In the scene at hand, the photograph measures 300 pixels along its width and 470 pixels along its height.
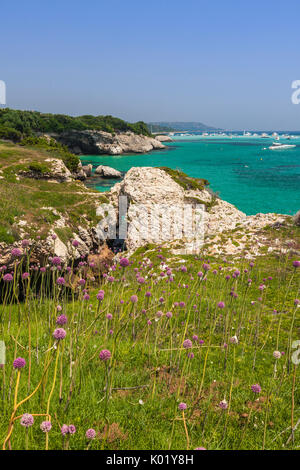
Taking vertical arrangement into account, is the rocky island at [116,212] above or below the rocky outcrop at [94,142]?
below

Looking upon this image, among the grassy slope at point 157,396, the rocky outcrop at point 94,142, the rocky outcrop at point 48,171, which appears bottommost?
the grassy slope at point 157,396

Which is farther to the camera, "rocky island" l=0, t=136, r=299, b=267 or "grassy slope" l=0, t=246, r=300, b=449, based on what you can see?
"rocky island" l=0, t=136, r=299, b=267

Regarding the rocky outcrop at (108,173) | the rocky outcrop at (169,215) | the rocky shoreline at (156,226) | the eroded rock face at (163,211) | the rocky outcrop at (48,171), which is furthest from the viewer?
the rocky outcrop at (108,173)

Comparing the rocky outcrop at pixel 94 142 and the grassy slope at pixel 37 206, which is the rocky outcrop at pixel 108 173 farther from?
the rocky outcrop at pixel 94 142

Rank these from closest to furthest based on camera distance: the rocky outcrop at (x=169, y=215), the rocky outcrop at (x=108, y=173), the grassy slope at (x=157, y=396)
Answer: the grassy slope at (x=157, y=396) < the rocky outcrop at (x=169, y=215) < the rocky outcrop at (x=108, y=173)

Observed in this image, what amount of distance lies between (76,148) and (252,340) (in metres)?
126

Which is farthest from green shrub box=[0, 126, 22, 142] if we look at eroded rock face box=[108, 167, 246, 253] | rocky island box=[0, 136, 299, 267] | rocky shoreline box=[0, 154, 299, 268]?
eroded rock face box=[108, 167, 246, 253]

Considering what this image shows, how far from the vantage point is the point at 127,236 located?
21.2 m

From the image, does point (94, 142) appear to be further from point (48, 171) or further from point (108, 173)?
point (48, 171)

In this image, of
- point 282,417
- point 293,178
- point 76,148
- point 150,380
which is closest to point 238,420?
point 282,417

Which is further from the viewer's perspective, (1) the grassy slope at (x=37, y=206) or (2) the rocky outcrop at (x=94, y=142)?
(2) the rocky outcrop at (x=94, y=142)

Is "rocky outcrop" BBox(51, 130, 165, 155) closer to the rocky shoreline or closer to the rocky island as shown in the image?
the rocky island

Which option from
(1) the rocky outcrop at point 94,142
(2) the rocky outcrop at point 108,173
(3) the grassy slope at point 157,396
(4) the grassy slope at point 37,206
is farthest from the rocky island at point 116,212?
(1) the rocky outcrop at point 94,142
